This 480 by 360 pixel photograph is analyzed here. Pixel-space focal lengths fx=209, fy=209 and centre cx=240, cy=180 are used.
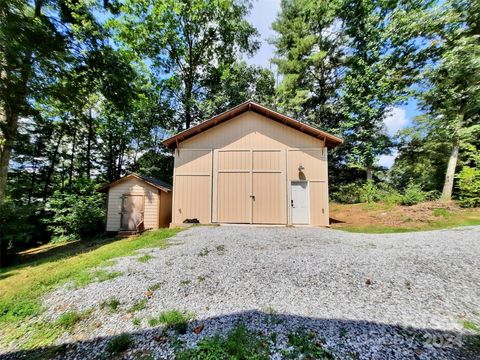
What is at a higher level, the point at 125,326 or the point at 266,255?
the point at 266,255

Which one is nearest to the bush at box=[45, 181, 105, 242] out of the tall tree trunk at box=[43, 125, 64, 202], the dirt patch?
the tall tree trunk at box=[43, 125, 64, 202]

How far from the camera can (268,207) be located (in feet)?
33.6

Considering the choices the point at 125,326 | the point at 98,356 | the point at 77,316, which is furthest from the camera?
the point at 77,316

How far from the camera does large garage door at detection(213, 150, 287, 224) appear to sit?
10.2m

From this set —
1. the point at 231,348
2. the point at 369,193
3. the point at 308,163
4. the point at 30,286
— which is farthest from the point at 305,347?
the point at 369,193

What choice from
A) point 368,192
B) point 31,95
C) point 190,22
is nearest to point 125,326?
point 31,95

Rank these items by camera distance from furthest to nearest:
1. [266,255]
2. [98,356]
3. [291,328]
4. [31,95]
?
[31,95], [266,255], [291,328], [98,356]

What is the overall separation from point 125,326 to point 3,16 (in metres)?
9.73

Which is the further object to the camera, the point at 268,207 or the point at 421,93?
the point at 421,93

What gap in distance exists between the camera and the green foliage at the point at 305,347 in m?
2.32

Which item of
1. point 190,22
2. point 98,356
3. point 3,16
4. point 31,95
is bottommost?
point 98,356

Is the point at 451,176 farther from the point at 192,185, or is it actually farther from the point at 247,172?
the point at 192,185

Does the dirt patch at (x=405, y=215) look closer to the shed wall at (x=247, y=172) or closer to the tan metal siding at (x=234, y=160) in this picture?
the shed wall at (x=247, y=172)

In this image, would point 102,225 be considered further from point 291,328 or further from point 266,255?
point 291,328
